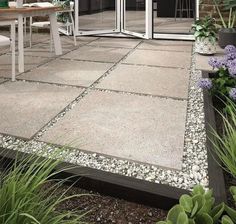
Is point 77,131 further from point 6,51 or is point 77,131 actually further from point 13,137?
point 6,51

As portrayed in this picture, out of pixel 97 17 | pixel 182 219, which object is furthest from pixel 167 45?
pixel 182 219

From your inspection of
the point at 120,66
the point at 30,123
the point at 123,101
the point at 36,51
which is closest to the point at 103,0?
the point at 36,51

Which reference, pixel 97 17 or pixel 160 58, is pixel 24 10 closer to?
pixel 160 58

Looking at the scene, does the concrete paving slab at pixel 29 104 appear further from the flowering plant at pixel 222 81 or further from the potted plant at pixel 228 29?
the potted plant at pixel 228 29

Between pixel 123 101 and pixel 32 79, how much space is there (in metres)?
1.16

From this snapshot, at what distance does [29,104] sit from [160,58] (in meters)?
2.27

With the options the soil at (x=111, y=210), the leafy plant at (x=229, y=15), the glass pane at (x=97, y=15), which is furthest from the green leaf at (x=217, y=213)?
the glass pane at (x=97, y=15)

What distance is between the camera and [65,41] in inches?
228

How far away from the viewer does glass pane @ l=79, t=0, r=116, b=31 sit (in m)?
6.57

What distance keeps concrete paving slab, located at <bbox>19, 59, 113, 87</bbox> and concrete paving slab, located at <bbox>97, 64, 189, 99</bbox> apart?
175 millimetres

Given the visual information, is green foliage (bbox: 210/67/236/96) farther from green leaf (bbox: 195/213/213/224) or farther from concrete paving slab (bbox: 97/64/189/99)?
green leaf (bbox: 195/213/213/224)

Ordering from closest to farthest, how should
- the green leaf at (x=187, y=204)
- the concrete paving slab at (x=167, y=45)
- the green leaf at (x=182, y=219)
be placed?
the green leaf at (x=182, y=219) → the green leaf at (x=187, y=204) → the concrete paving slab at (x=167, y=45)

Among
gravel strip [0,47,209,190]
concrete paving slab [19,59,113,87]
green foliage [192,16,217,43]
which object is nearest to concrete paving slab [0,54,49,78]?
concrete paving slab [19,59,113,87]

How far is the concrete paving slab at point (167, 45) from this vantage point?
16.5 ft
